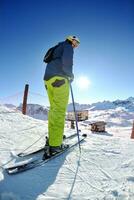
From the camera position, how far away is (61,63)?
160 inches

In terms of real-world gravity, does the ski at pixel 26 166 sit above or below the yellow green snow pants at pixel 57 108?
below

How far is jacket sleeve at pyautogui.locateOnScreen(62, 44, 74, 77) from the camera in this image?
397 cm

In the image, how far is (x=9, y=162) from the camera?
3.39m

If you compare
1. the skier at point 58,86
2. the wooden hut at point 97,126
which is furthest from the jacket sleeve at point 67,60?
the wooden hut at point 97,126

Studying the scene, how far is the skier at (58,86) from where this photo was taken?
378 cm

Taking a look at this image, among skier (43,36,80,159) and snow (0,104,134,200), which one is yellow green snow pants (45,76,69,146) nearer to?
skier (43,36,80,159)

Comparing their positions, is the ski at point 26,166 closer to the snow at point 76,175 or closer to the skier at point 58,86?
the snow at point 76,175

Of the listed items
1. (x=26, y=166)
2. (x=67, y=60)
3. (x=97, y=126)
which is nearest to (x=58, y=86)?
(x=67, y=60)

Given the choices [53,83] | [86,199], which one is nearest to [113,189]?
[86,199]

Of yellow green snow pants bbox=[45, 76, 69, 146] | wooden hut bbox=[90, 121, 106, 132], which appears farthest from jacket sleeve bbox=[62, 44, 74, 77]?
wooden hut bbox=[90, 121, 106, 132]

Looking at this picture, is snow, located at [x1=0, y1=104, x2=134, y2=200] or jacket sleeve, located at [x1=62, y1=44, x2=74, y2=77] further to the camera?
jacket sleeve, located at [x1=62, y1=44, x2=74, y2=77]

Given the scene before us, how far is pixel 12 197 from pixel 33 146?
6.96 ft

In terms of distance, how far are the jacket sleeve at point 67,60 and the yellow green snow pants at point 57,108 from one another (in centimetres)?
13

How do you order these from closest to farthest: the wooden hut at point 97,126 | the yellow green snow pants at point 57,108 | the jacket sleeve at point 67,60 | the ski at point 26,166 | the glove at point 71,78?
the ski at point 26,166 → the yellow green snow pants at point 57,108 → the jacket sleeve at point 67,60 → the glove at point 71,78 → the wooden hut at point 97,126
